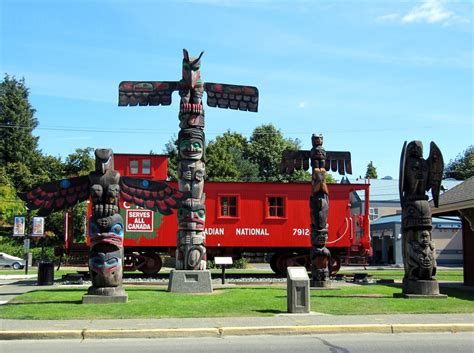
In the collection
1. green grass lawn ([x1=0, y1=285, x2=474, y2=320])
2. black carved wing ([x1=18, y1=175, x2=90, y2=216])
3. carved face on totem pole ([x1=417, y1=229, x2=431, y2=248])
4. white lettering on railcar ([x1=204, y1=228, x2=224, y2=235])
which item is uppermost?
black carved wing ([x1=18, y1=175, x2=90, y2=216])

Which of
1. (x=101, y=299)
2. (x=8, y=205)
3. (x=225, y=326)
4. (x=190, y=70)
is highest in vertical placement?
(x=190, y=70)

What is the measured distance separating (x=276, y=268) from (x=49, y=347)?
62.5 ft

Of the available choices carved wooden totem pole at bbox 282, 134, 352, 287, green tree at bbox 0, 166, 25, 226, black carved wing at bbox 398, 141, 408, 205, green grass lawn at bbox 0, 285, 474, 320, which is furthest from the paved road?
green tree at bbox 0, 166, 25, 226

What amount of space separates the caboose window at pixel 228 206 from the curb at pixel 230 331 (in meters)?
15.9

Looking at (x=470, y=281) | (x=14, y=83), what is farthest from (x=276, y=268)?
(x=14, y=83)

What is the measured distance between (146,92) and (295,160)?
22.6 feet

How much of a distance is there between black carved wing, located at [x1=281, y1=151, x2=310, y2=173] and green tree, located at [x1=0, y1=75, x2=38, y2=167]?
164 feet

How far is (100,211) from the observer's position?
15.1m

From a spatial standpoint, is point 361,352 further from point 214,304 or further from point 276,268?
point 276,268

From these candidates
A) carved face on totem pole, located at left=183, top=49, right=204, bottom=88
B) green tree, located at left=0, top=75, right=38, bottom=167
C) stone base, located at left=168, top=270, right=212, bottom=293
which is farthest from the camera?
green tree, located at left=0, top=75, right=38, bottom=167

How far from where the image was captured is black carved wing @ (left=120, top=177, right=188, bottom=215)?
16.1 m

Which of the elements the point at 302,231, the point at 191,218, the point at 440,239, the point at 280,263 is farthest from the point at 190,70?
the point at 440,239

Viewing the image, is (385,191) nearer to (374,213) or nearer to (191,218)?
(374,213)

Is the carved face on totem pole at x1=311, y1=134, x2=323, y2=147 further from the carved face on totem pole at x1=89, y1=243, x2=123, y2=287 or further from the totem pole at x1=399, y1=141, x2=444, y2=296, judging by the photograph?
the carved face on totem pole at x1=89, y1=243, x2=123, y2=287
